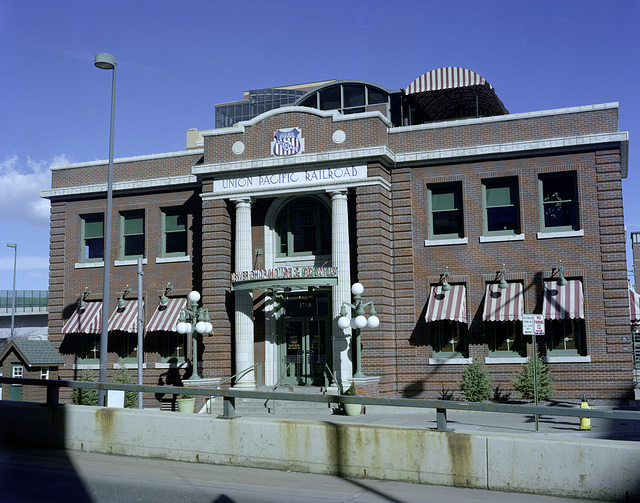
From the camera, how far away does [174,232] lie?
99.6ft

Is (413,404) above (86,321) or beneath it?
beneath

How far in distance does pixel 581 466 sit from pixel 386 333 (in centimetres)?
1653

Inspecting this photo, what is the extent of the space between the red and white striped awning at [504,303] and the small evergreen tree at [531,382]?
1730 mm

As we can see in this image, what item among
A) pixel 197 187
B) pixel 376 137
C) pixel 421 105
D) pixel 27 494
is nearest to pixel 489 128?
pixel 376 137

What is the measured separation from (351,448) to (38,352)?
22793 millimetres

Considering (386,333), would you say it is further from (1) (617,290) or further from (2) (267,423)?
(2) (267,423)

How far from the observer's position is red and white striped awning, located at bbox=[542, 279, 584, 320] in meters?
24.0

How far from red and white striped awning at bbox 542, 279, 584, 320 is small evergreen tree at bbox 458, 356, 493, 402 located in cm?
286

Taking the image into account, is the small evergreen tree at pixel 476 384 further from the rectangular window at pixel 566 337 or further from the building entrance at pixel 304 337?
the building entrance at pixel 304 337

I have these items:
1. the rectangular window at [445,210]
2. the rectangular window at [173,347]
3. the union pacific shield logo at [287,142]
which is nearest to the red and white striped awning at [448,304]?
the rectangular window at [445,210]

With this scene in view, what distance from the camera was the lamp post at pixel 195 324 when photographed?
85.6 ft

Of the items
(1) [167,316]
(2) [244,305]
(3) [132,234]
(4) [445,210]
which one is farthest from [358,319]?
(3) [132,234]

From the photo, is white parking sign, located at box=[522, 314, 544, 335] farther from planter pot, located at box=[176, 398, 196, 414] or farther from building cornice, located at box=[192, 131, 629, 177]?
planter pot, located at box=[176, 398, 196, 414]

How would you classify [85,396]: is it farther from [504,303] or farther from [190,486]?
[190,486]
